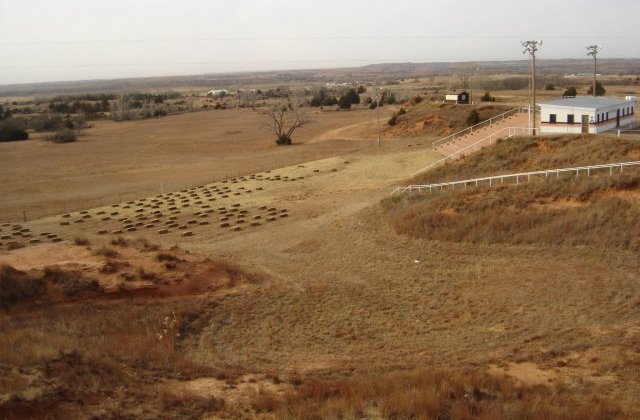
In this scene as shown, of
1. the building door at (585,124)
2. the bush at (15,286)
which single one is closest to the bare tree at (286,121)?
the building door at (585,124)

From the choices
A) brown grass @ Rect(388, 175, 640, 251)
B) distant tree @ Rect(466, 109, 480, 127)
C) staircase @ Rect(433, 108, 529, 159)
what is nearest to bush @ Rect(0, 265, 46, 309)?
brown grass @ Rect(388, 175, 640, 251)

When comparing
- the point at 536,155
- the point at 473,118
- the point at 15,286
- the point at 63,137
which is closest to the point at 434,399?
the point at 15,286

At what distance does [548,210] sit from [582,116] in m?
12.4

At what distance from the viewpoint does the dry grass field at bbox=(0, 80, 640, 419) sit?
35.8 feet

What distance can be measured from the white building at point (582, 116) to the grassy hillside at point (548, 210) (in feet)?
16.8

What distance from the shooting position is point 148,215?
33375mm

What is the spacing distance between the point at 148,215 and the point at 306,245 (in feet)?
37.4

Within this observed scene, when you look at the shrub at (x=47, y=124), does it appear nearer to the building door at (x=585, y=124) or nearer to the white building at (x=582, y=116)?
the white building at (x=582, y=116)

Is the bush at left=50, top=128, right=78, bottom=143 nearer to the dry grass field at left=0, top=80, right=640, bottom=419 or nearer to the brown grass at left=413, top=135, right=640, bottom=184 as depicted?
the dry grass field at left=0, top=80, right=640, bottom=419

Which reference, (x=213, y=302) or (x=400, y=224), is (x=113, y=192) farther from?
(x=213, y=302)

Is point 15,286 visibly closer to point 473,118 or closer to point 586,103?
point 586,103

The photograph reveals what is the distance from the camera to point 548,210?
80.1 ft

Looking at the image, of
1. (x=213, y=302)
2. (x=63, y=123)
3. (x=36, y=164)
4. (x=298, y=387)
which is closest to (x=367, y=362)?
(x=298, y=387)

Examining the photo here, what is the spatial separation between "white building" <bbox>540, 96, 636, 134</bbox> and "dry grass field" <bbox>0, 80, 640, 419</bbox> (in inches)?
153
